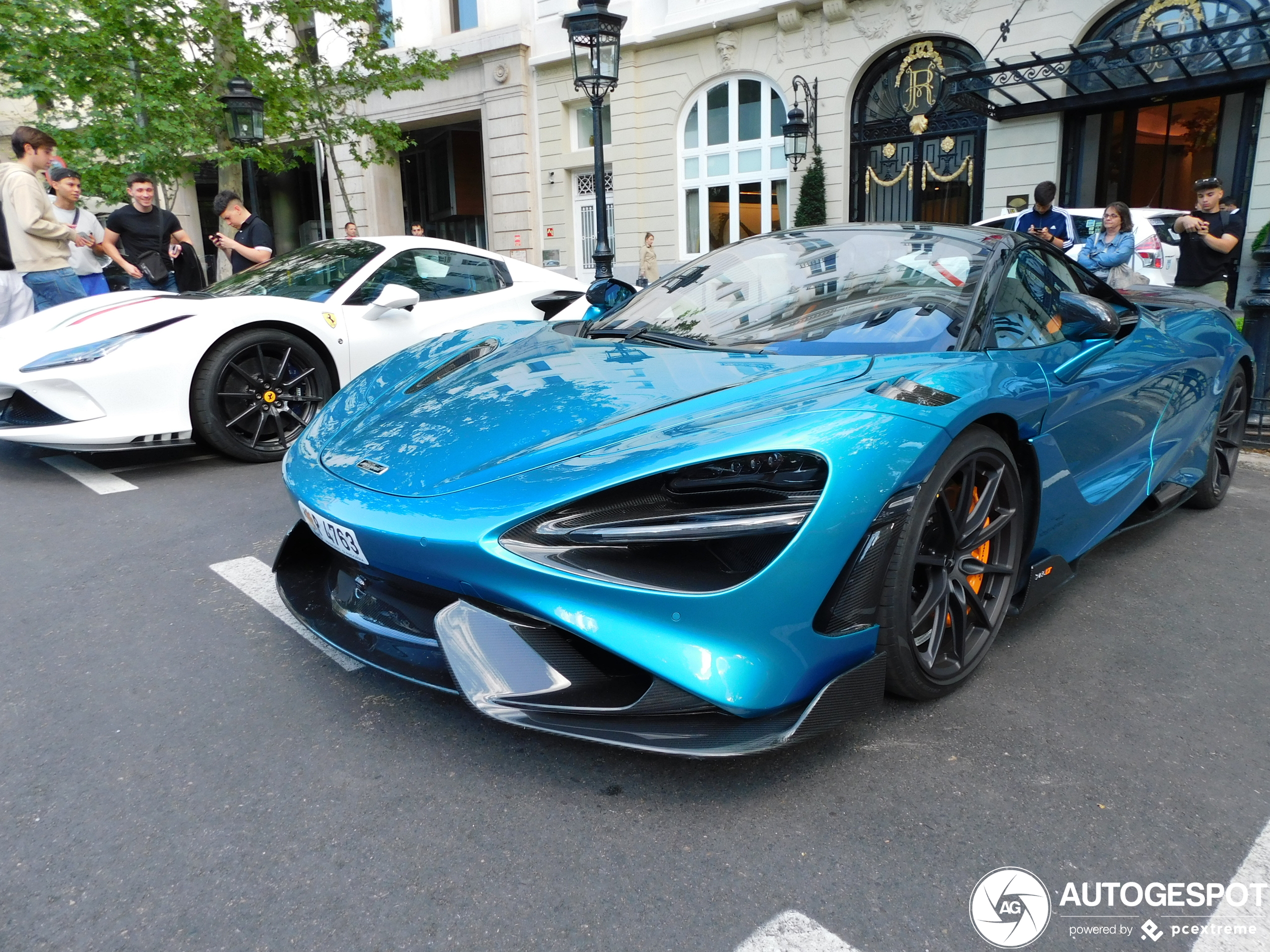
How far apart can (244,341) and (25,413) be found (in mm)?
1045

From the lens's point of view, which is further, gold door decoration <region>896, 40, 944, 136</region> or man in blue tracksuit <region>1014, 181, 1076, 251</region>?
gold door decoration <region>896, 40, 944, 136</region>

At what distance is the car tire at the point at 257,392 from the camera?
472 cm

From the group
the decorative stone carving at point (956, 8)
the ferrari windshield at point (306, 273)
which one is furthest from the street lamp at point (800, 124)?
the ferrari windshield at point (306, 273)

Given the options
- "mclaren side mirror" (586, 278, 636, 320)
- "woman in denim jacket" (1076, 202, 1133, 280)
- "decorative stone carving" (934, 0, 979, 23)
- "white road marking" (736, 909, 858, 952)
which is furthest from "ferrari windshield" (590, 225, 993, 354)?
"decorative stone carving" (934, 0, 979, 23)

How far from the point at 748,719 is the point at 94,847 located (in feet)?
4.20

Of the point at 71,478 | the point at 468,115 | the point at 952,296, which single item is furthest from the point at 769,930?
the point at 468,115

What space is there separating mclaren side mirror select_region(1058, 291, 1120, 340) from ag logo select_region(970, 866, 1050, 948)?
1681 mm

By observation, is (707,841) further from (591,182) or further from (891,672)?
(591,182)

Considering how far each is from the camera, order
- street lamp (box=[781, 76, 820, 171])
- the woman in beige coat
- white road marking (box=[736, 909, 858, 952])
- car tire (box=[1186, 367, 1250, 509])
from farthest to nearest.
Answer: the woman in beige coat → street lamp (box=[781, 76, 820, 171]) → car tire (box=[1186, 367, 1250, 509]) → white road marking (box=[736, 909, 858, 952])

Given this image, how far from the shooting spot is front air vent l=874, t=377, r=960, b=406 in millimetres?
2090

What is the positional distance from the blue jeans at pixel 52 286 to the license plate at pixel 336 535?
553cm

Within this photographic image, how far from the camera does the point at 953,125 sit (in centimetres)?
1339

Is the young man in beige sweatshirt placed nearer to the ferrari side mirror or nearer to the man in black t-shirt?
the man in black t-shirt

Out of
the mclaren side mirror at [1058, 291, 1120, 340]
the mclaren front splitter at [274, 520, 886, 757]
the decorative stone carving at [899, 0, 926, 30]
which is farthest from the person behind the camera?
the decorative stone carving at [899, 0, 926, 30]
